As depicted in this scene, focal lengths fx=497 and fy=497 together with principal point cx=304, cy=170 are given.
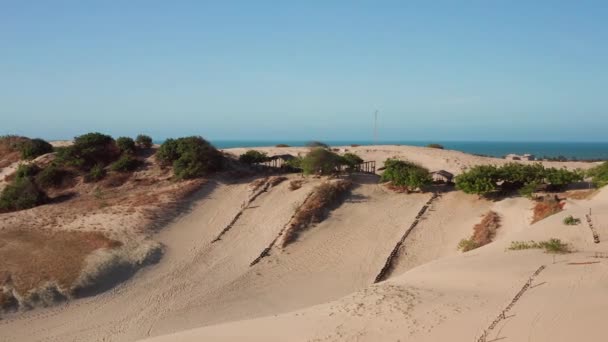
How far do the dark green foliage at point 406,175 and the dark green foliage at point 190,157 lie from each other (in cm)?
1038

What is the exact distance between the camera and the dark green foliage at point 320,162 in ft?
93.9

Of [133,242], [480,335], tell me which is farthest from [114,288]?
[480,335]

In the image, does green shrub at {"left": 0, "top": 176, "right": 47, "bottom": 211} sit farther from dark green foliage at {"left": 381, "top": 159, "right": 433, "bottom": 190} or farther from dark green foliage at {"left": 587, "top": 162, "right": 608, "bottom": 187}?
dark green foliage at {"left": 587, "top": 162, "right": 608, "bottom": 187}

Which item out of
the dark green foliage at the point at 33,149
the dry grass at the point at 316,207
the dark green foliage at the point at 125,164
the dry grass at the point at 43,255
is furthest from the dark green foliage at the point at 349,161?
the dark green foliage at the point at 33,149

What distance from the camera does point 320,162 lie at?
28.6m

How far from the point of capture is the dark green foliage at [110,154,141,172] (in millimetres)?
30531

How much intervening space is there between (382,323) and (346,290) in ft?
24.4

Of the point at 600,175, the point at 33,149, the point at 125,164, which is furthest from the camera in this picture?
the point at 33,149

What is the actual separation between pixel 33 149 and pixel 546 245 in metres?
32.8

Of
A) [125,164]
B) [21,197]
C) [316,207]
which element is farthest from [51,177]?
[316,207]

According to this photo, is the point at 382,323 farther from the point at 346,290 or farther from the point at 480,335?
the point at 346,290

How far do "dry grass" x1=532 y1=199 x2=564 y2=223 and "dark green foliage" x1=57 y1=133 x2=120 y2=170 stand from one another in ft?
82.1

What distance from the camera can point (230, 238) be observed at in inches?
905

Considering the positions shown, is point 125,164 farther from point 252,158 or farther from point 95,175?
point 252,158
